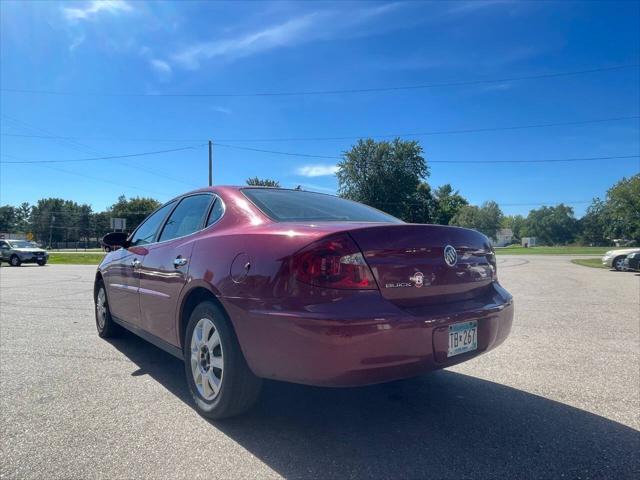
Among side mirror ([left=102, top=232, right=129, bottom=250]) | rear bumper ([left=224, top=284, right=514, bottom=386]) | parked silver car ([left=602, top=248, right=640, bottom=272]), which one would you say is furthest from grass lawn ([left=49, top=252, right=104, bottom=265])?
rear bumper ([left=224, top=284, right=514, bottom=386])

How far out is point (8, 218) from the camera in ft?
383

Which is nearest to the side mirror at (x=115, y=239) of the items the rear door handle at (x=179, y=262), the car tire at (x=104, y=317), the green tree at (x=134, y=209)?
the car tire at (x=104, y=317)

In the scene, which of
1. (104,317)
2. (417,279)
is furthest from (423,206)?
(417,279)

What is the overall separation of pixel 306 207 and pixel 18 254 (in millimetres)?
28104

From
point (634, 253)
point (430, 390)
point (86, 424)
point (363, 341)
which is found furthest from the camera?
point (634, 253)

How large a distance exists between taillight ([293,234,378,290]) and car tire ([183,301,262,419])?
0.69 meters

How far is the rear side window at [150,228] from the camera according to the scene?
4117 millimetres

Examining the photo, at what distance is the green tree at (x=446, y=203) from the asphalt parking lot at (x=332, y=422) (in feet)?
224

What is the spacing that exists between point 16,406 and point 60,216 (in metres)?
121

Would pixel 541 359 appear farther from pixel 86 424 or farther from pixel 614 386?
pixel 86 424

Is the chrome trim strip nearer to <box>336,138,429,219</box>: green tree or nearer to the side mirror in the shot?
the side mirror

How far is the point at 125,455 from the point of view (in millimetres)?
2393

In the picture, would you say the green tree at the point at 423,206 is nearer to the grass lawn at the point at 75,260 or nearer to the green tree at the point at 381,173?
the green tree at the point at 381,173

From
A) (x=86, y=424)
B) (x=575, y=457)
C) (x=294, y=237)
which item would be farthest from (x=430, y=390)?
(x=86, y=424)
